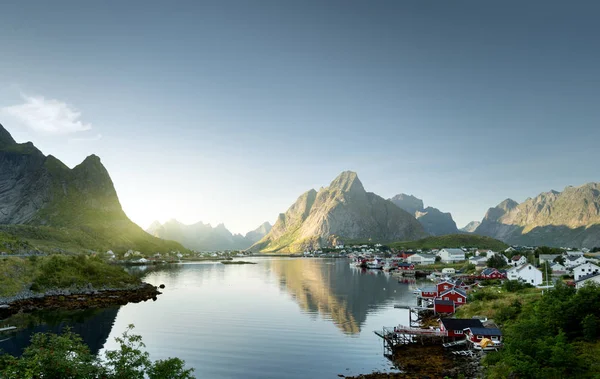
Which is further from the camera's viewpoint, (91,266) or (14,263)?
(91,266)

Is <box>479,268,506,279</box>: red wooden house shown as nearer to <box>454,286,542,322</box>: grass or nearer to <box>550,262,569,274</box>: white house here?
<box>550,262,569,274</box>: white house

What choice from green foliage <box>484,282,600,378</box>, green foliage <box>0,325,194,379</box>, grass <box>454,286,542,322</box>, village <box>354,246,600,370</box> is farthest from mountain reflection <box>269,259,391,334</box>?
green foliage <box>0,325,194,379</box>

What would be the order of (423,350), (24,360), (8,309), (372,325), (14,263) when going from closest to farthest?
(24,360) < (423,350) < (372,325) < (8,309) < (14,263)

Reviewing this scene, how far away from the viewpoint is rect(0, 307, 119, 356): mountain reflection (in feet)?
161

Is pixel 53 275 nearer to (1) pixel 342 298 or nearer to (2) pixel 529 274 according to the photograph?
(1) pixel 342 298

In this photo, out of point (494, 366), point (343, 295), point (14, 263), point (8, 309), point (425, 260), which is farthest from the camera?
point (425, 260)

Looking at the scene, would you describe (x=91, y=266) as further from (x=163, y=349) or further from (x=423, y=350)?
(x=423, y=350)

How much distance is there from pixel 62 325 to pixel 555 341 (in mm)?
67034

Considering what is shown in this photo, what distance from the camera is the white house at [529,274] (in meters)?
87.3

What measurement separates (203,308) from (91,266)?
41.7 meters

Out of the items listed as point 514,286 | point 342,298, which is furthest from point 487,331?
point 342,298

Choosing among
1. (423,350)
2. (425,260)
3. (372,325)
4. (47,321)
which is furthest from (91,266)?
(425,260)

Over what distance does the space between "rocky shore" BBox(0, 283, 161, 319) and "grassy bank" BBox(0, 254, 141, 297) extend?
2.11 meters

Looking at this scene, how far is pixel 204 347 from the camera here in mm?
48375
